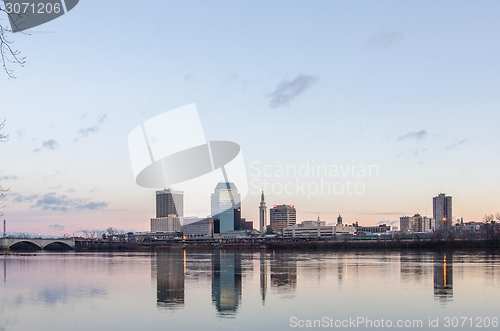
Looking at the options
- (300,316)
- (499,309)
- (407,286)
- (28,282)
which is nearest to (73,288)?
(28,282)

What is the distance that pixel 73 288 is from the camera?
40.8 meters

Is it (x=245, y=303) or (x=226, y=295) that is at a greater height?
A: (x=245, y=303)

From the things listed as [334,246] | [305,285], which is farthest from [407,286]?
[334,246]

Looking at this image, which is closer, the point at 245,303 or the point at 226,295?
the point at 245,303

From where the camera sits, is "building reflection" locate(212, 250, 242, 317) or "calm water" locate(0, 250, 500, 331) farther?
"building reflection" locate(212, 250, 242, 317)

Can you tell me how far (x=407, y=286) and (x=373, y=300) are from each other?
8.61m

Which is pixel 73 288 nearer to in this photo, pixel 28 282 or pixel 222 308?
pixel 28 282

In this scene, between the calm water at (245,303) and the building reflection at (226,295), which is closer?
the calm water at (245,303)

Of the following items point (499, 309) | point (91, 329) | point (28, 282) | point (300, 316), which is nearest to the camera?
point (91, 329)

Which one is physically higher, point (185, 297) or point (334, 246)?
point (185, 297)

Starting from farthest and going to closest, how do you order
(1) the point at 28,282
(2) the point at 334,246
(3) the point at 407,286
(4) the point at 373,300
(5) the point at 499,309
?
(2) the point at 334,246, (1) the point at 28,282, (3) the point at 407,286, (4) the point at 373,300, (5) the point at 499,309

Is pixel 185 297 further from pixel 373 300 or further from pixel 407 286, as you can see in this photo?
pixel 407 286

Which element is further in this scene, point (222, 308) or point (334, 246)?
point (334, 246)

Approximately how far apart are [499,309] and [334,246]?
169462mm
